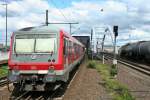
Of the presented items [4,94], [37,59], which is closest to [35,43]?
[37,59]

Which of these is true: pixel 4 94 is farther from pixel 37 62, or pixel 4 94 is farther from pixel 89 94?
pixel 89 94

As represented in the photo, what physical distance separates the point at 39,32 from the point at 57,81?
88.7 inches

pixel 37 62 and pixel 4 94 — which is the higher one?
pixel 37 62

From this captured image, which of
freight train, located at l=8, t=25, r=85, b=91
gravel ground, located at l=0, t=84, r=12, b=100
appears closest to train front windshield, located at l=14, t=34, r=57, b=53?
freight train, located at l=8, t=25, r=85, b=91

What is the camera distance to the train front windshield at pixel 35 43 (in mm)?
14848

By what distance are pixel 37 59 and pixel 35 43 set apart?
2.53 ft

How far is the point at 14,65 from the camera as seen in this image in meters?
14.7

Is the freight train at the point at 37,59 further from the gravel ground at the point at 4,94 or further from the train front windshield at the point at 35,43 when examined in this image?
the gravel ground at the point at 4,94

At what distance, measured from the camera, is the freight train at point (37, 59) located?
47.2ft

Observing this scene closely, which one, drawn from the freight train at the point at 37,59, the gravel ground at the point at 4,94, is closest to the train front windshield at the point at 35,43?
the freight train at the point at 37,59

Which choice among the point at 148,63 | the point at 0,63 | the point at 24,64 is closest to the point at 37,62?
the point at 24,64

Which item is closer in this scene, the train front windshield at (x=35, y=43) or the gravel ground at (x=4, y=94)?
the gravel ground at (x=4, y=94)

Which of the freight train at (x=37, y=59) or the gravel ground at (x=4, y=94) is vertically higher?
the freight train at (x=37, y=59)

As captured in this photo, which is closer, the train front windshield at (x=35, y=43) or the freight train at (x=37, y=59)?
the freight train at (x=37, y=59)
